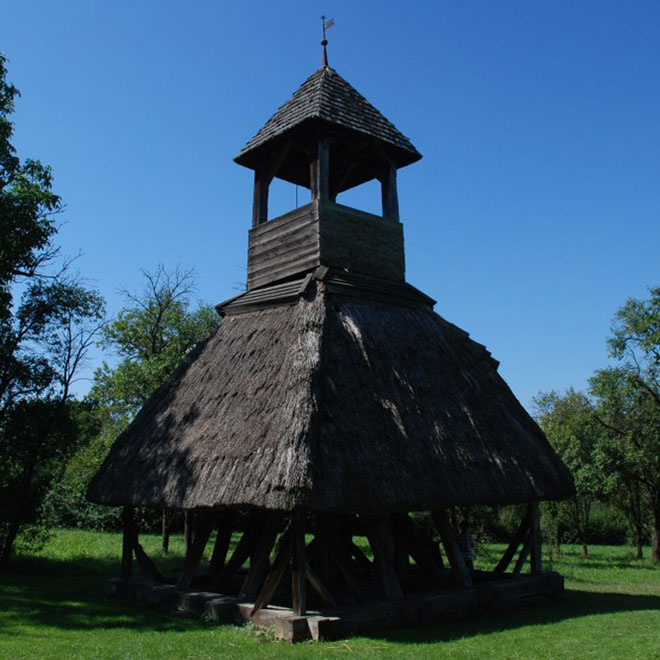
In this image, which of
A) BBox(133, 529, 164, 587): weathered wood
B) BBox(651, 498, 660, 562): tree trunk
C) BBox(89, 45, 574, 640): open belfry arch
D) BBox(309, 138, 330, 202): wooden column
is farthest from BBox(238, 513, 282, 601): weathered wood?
BBox(651, 498, 660, 562): tree trunk

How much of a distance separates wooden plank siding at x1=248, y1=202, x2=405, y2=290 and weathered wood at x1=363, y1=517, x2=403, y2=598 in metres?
5.31

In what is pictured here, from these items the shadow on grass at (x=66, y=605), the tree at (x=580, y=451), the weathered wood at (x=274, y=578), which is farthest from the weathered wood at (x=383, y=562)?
the tree at (x=580, y=451)

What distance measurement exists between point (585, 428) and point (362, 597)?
20590mm

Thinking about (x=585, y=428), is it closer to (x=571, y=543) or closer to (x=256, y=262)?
(x=571, y=543)

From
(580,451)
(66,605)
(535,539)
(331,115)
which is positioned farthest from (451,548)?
(580,451)

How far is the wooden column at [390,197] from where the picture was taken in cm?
1466

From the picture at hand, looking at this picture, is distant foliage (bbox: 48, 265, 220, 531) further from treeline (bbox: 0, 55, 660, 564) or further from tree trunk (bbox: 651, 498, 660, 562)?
tree trunk (bbox: 651, 498, 660, 562)

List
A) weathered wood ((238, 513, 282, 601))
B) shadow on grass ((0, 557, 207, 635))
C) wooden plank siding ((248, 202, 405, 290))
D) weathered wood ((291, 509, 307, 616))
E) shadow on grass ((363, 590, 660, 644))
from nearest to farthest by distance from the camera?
weathered wood ((291, 509, 307, 616)) → shadow on grass ((363, 590, 660, 644)) → shadow on grass ((0, 557, 207, 635)) → weathered wood ((238, 513, 282, 601)) → wooden plank siding ((248, 202, 405, 290))

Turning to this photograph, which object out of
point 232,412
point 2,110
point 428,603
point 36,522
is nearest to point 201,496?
point 232,412

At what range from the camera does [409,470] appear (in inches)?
394

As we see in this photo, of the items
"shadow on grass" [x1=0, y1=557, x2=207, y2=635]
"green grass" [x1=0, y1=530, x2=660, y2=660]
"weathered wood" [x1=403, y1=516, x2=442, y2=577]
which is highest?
"weathered wood" [x1=403, y1=516, x2=442, y2=577]

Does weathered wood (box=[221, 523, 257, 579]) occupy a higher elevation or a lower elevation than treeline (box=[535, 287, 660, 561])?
lower

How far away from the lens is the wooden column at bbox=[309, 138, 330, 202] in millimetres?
13016

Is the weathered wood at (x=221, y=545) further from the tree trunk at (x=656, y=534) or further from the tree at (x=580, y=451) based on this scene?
the tree trunk at (x=656, y=534)
